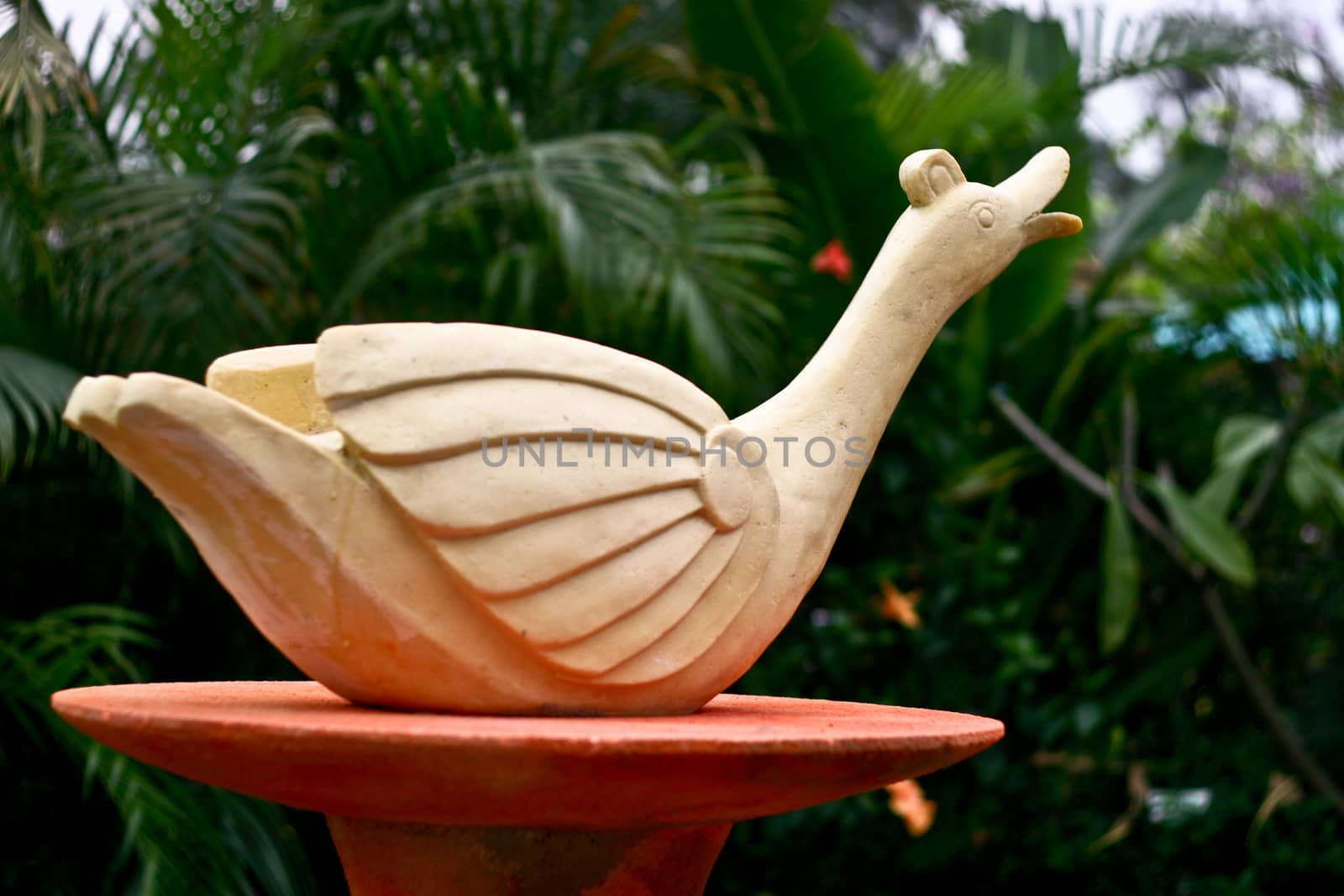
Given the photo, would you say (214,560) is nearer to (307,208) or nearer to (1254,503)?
(307,208)

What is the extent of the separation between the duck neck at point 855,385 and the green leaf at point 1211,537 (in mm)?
2293

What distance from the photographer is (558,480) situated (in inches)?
76.2

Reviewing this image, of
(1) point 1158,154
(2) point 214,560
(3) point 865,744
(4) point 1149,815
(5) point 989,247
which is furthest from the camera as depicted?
(1) point 1158,154

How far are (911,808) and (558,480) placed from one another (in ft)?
8.61

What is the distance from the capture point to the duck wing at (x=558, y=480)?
74.5 inches

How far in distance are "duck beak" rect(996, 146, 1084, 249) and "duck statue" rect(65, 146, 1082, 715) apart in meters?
0.73

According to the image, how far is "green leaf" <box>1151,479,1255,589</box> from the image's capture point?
4.25m

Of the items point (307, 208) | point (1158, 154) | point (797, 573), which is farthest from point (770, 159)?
point (1158, 154)

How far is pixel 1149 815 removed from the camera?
4.56 meters

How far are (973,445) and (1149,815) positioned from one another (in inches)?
56.7

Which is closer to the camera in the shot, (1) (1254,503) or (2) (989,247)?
(2) (989,247)

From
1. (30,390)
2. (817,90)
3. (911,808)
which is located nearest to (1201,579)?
(911,808)

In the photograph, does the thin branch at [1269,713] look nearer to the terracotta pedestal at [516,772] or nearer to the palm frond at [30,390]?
the terracotta pedestal at [516,772]

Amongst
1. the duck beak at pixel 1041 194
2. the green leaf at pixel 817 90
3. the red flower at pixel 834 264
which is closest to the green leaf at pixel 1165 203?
the green leaf at pixel 817 90
